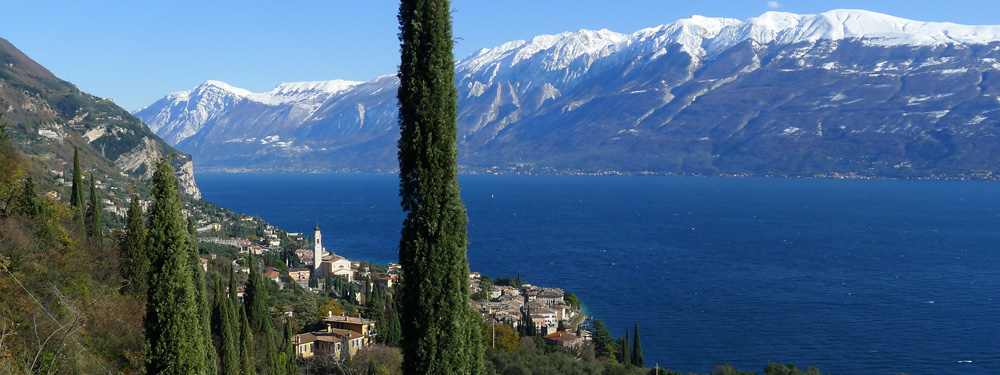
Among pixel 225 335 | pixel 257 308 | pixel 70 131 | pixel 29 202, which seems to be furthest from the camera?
pixel 70 131

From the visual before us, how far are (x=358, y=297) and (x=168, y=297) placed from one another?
43121 mm

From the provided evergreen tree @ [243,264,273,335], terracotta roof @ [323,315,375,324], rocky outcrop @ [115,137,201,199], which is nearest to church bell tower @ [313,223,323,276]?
terracotta roof @ [323,315,375,324]

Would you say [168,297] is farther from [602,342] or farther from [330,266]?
[330,266]

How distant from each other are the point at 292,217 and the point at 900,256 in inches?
3353

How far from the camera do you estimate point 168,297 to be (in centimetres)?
1135

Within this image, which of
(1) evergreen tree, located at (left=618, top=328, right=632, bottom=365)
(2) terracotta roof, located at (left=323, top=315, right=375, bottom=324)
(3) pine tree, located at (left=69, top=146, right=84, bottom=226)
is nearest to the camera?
(3) pine tree, located at (left=69, top=146, right=84, bottom=226)

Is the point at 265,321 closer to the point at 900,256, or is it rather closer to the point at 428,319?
the point at 428,319

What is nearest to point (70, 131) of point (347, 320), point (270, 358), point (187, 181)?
point (187, 181)

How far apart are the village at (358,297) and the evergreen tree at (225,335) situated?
6.53 m

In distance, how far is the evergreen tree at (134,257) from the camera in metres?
22.2

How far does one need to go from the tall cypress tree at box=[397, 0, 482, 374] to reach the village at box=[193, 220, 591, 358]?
21.9 metres

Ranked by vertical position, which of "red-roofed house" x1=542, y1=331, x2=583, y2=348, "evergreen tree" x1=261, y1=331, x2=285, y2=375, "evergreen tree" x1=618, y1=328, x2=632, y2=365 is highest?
"evergreen tree" x1=261, y1=331, x2=285, y2=375

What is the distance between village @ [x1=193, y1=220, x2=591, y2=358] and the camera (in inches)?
1362

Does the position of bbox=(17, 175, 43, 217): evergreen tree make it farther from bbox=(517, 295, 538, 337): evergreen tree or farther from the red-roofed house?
the red-roofed house
